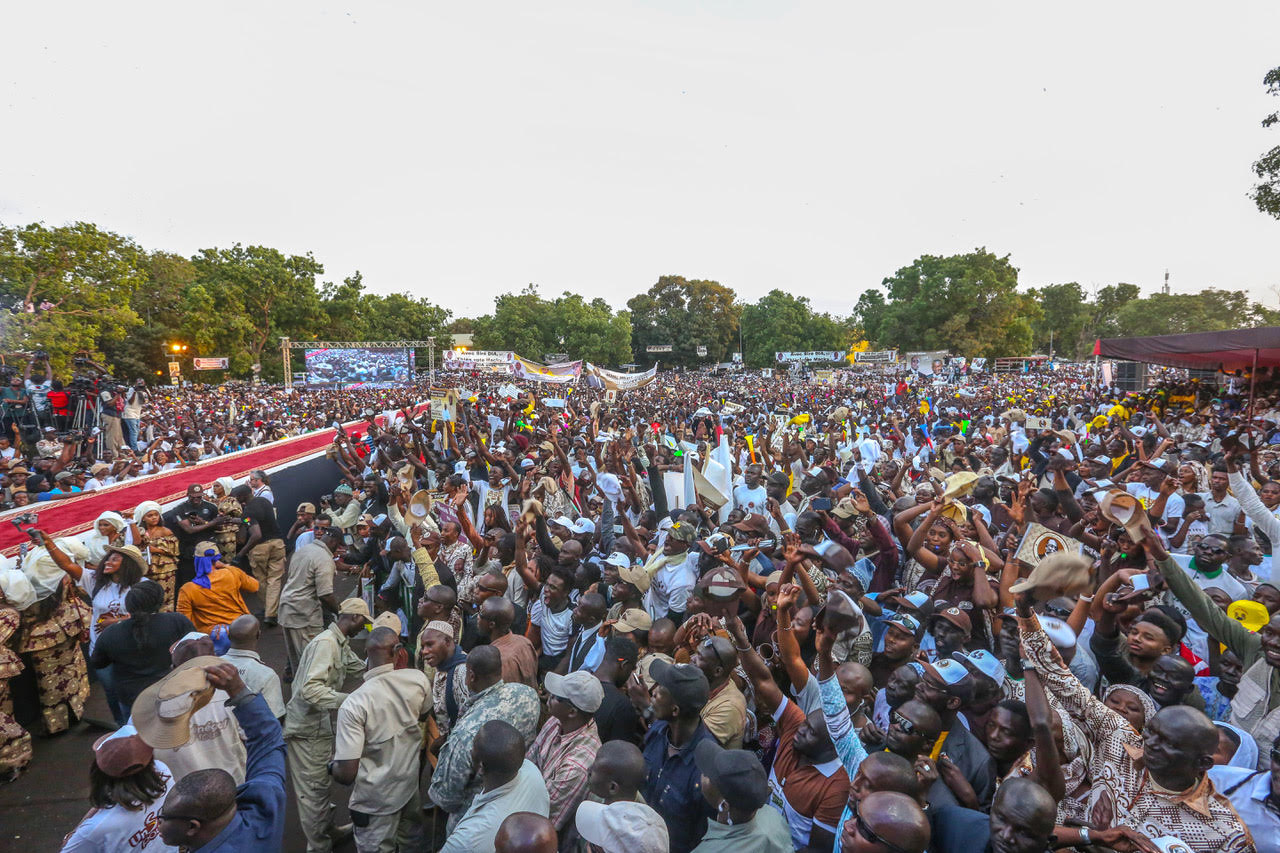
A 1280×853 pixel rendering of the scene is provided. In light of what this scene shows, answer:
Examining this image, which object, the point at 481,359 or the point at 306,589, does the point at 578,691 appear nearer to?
the point at 306,589

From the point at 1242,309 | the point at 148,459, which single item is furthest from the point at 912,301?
the point at 148,459

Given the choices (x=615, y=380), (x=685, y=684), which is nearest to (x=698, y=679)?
(x=685, y=684)

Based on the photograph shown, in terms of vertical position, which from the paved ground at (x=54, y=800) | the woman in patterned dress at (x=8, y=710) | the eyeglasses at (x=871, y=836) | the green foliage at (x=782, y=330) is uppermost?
the green foliage at (x=782, y=330)

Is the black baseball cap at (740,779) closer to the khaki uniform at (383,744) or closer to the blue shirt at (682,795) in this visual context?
the blue shirt at (682,795)

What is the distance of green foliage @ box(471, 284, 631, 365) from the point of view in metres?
61.3

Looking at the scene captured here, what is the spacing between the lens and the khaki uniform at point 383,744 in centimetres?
305

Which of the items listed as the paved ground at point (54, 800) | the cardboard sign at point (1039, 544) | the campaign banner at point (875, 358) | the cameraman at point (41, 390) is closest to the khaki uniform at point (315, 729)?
the paved ground at point (54, 800)

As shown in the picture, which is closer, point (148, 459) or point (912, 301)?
point (148, 459)

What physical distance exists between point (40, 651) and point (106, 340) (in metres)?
39.7

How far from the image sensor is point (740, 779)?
2.07m

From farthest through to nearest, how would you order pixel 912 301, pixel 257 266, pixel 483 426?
1. pixel 912 301
2. pixel 257 266
3. pixel 483 426

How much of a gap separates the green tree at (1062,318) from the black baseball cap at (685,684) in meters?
90.1

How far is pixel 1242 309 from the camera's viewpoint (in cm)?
7325

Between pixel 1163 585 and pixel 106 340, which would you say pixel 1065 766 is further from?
pixel 106 340
